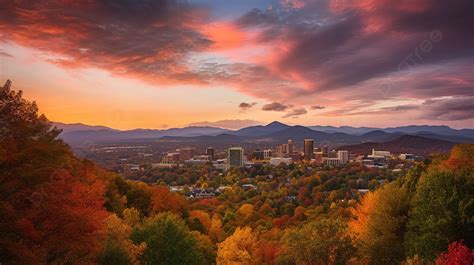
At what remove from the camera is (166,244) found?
24484 millimetres

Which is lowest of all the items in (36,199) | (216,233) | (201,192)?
(201,192)

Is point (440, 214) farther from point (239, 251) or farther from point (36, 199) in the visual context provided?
point (36, 199)

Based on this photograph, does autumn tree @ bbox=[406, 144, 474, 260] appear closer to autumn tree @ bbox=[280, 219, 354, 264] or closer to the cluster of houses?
autumn tree @ bbox=[280, 219, 354, 264]

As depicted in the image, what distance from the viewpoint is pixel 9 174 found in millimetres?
16516

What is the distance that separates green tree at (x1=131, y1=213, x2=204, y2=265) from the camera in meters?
24.2

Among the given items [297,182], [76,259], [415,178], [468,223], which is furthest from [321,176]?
[76,259]

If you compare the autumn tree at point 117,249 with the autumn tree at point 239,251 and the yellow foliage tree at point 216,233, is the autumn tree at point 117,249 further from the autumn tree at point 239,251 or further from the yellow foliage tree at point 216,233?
the yellow foliage tree at point 216,233

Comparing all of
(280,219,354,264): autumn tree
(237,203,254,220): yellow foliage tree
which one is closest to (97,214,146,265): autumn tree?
(280,219,354,264): autumn tree

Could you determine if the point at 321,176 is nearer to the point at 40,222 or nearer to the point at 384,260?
the point at 384,260

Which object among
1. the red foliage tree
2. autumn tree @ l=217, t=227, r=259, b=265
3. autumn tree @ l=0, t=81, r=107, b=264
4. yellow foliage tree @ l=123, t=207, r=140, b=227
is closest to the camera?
autumn tree @ l=0, t=81, r=107, b=264

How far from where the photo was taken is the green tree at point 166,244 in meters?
24.2

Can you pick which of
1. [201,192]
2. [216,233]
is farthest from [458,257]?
[201,192]

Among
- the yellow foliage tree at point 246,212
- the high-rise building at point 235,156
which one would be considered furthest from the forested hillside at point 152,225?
the high-rise building at point 235,156

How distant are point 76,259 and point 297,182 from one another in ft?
312
